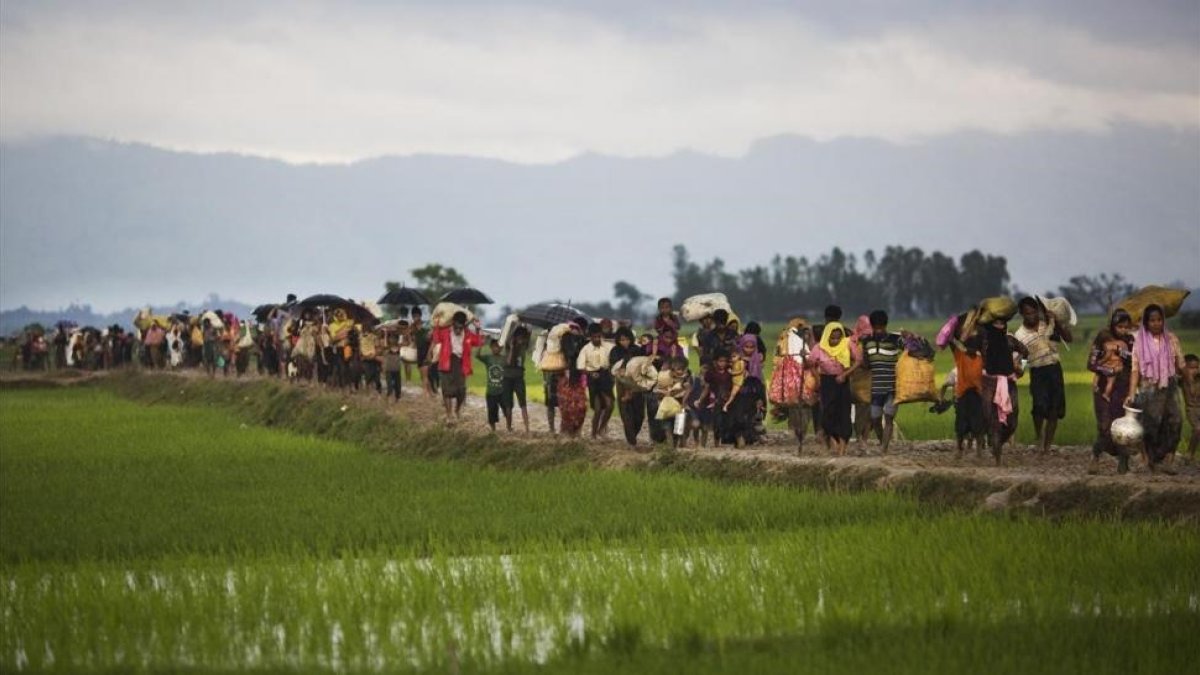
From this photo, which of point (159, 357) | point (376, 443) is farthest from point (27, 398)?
point (376, 443)

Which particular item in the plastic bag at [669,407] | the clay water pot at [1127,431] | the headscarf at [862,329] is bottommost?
the clay water pot at [1127,431]

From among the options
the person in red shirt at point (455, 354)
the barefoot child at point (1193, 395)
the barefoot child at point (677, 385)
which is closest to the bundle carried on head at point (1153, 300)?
the barefoot child at point (1193, 395)

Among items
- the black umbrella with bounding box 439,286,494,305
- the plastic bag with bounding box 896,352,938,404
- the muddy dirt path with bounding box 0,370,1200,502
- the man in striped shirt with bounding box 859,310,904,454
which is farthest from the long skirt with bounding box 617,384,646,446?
the black umbrella with bounding box 439,286,494,305

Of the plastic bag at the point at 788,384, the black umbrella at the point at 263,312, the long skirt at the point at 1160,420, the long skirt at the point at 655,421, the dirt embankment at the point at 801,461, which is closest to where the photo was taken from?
the dirt embankment at the point at 801,461

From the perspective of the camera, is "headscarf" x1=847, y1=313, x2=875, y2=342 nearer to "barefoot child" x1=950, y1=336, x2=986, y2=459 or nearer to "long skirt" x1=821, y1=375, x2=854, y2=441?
"long skirt" x1=821, y1=375, x2=854, y2=441

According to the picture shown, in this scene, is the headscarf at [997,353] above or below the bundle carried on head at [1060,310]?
below

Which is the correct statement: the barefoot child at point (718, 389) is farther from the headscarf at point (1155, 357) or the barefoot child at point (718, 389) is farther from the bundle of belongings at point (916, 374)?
the headscarf at point (1155, 357)

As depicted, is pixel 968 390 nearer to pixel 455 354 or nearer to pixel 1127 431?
pixel 1127 431

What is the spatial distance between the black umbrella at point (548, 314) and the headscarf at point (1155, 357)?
846 centimetres

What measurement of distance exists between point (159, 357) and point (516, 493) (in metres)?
26.9

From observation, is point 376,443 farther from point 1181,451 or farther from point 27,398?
point 27,398

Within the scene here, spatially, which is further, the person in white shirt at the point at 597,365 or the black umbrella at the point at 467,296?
the black umbrella at the point at 467,296

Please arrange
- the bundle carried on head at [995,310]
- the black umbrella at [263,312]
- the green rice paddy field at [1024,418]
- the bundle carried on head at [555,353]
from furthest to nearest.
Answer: the black umbrella at [263,312]
the green rice paddy field at [1024,418]
the bundle carried on head at [555,353]
the bundle carried on head at [995,310]

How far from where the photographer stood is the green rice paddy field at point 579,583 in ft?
27.6
